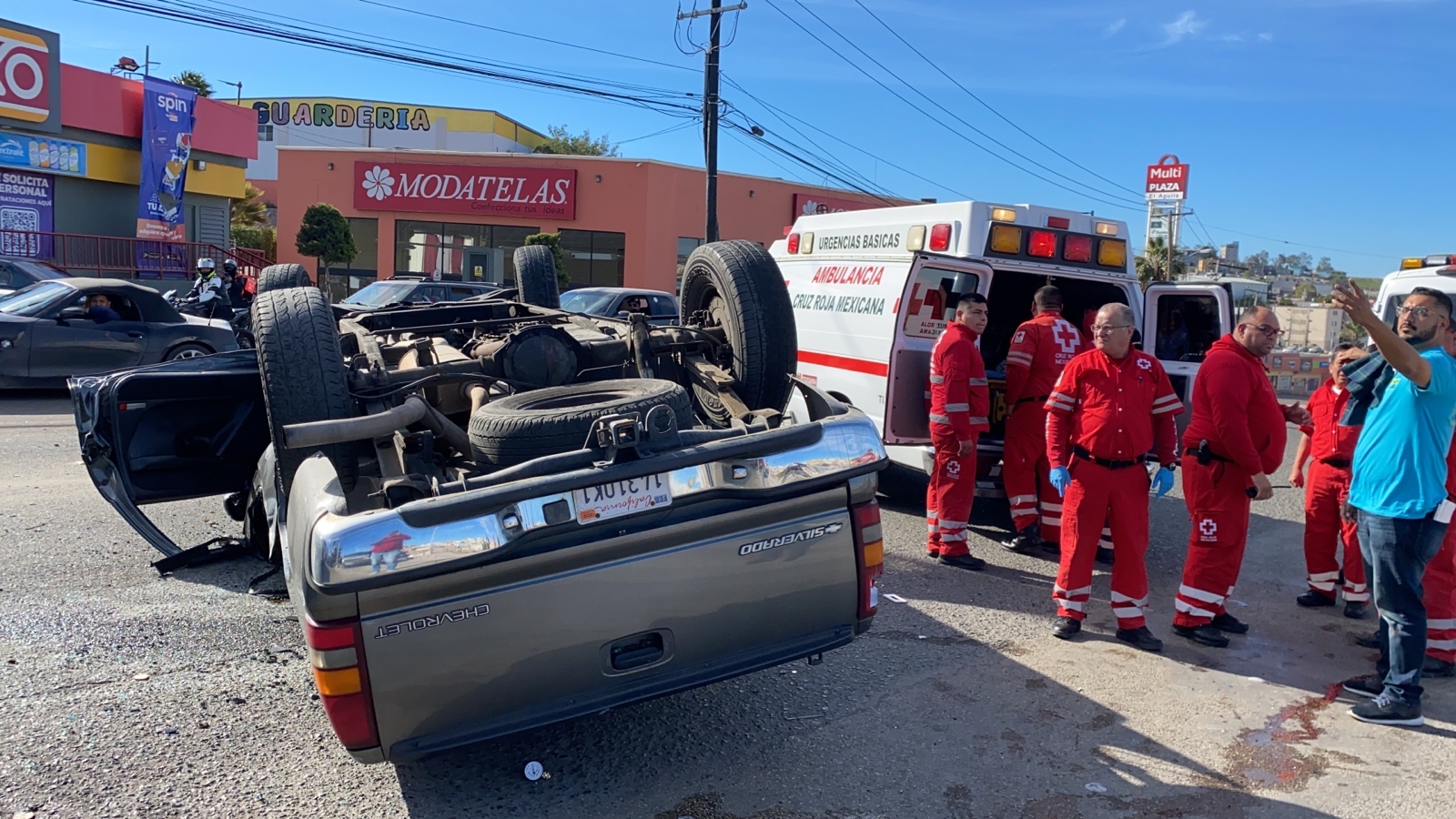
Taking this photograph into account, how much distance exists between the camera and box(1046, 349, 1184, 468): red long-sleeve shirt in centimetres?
482

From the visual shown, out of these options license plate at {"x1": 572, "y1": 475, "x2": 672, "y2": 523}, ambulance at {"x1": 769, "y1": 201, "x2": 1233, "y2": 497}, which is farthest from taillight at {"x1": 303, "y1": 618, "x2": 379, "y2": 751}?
ambulance at {"x1": 769, "y1": 201, "x2": 1233, "y2": 497}

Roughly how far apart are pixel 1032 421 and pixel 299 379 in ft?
15.0

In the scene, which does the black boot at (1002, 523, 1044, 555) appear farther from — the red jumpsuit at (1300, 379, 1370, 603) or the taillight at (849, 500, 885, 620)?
the taillight at (849, 500, 885, 620)

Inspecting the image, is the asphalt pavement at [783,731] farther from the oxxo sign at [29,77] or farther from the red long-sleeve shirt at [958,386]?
the oxxo sign at [29,77]

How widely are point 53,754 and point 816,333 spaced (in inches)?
230

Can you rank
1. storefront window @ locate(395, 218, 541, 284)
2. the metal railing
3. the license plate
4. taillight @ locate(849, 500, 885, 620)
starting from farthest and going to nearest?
1. storefront window @ locate(395, 218, 541, 284)
2. the metal railing
3. taillight @ locate(849, 500, 885, 620)
4. the license plate

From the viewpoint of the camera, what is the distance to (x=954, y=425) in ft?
20.2

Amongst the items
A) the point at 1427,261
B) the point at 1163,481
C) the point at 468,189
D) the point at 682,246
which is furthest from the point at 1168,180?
the point at 1163,481

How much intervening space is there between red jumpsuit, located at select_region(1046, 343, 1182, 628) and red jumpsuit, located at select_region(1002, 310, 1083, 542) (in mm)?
1382

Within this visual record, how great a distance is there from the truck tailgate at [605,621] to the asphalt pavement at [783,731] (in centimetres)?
47

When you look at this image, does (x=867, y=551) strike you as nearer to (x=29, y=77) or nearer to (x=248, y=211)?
(x=29, y=77)

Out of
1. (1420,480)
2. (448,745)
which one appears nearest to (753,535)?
(448,745)

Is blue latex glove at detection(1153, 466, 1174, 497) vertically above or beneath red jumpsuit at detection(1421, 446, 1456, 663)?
above

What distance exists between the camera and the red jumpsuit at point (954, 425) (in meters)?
6.12
